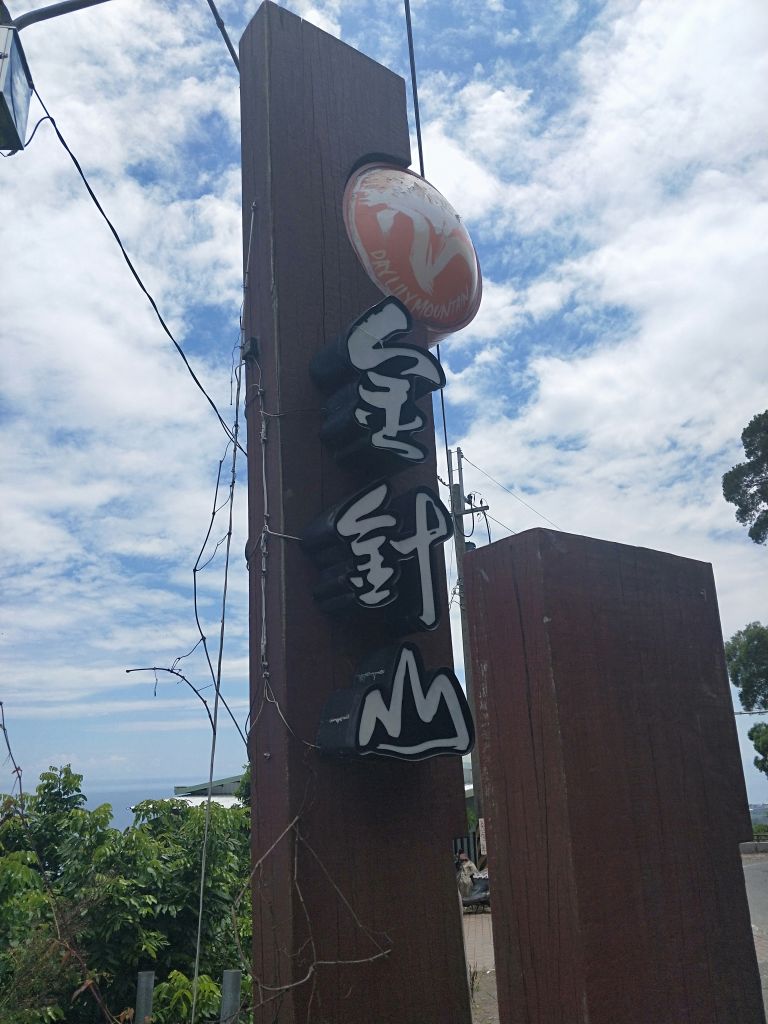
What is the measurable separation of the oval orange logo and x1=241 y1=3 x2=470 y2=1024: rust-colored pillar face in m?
0.09

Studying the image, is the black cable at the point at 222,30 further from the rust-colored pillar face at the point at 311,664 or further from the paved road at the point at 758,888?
the paved road at the point at 758,888

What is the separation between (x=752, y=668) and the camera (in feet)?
66.4

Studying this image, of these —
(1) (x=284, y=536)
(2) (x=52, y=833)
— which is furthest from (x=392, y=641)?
(2) (x=52, y=833)

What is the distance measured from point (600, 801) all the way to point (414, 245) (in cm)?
316

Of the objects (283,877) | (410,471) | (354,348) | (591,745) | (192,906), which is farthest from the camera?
(192,906)

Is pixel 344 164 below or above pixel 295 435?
above

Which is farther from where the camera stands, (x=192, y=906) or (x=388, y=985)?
(x=192, y=906)

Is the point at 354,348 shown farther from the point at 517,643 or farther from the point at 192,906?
the point at 192,906

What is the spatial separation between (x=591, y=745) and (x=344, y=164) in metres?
3.42

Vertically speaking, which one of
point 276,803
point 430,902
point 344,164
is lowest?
point 430,902

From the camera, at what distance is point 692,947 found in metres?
1.26

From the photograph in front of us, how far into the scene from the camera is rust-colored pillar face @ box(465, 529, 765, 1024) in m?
1.15

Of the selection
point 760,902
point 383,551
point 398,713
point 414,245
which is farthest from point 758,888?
point 414,245

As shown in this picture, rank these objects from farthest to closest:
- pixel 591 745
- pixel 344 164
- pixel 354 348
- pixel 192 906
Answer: pixel 192 906, pixel 344 164, pixel 354 348, pixel 591 745
